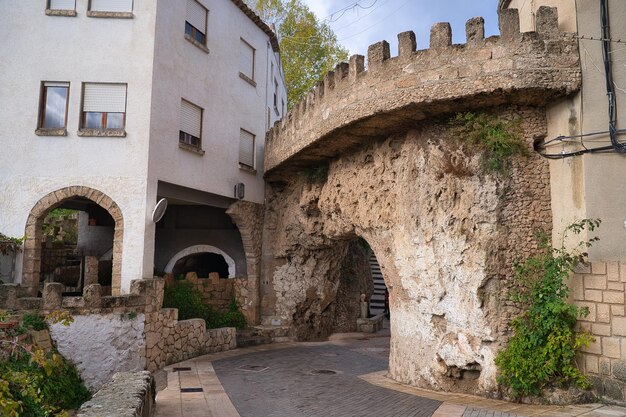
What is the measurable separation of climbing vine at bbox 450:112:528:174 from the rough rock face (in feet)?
0.41

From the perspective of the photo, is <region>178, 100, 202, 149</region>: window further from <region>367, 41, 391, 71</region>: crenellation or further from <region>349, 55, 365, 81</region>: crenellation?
<region>367, 41, 391, 71</region>: crenellation

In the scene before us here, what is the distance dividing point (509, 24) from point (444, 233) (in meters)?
3.35

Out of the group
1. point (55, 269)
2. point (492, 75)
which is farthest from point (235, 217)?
point (492, 75)

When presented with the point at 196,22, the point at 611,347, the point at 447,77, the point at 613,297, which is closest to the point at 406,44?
the point at 447,77

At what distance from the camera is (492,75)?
24.1 feet

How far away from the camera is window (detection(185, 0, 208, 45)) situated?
39.8ft

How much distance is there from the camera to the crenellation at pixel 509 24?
7.38 m

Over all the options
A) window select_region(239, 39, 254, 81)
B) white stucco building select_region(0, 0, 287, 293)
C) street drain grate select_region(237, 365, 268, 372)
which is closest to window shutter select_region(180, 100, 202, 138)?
white stucco building select_region(0, 0, 287, 293)

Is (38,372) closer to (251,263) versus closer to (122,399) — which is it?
(122,399)

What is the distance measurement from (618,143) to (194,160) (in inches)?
348

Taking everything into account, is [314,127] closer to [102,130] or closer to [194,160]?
[194,160]

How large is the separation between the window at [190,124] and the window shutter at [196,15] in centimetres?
203

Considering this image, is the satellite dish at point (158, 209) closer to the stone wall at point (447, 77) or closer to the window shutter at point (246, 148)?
the window shutter at point (246, 148)

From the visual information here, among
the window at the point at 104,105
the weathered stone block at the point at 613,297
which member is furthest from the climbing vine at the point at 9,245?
the weathered stone block at the point at 613,297
